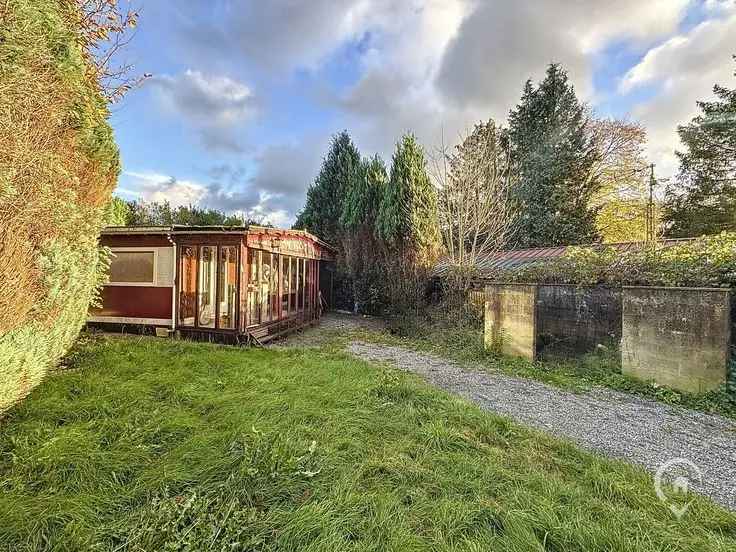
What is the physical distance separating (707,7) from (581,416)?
8.26m

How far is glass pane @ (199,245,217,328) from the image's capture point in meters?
7.82

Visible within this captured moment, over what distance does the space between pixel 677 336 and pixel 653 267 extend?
3.63ft

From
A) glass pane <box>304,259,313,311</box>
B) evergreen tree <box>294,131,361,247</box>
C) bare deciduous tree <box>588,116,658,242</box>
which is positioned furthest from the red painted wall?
bare deciduous tree <box>588,116,658,242</box>

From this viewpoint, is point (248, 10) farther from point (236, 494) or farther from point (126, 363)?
point (236, 494)

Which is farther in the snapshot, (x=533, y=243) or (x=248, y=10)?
(x=533, y=243)

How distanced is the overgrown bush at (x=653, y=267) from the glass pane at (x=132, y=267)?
8112 millimetres

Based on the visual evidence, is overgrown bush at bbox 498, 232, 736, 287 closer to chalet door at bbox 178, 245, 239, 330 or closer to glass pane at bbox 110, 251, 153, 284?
chalet door at bbox 178, 245, 239, 330

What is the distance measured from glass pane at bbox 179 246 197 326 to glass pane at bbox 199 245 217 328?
0.15m

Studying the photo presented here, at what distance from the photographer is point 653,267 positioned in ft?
16.9

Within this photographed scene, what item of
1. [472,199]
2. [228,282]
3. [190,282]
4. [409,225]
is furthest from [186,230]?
[472,199]

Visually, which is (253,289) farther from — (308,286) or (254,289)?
(308,286)

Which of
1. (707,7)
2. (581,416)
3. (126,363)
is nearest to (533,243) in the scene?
(707,7)

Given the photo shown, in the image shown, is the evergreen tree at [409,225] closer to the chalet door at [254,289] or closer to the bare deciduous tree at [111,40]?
the chalet door at [254,289]

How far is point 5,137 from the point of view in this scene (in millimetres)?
A: 2131
